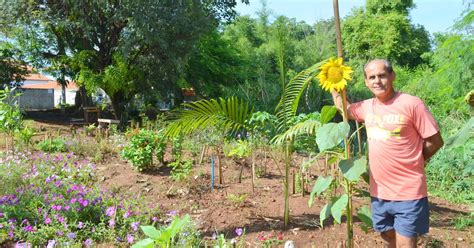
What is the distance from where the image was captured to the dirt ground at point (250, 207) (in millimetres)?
3451

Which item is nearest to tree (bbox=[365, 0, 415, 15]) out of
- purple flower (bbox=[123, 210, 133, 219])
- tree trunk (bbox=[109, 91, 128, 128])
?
tree trunk (bbox=[109, 91, 128, 128])

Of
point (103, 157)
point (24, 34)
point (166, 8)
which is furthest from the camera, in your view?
point (24, 34)

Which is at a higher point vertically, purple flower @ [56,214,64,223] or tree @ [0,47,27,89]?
tree @ [0,47,27,89]

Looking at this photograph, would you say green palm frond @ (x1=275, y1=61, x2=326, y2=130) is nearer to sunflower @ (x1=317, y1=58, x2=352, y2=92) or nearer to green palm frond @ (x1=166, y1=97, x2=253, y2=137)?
green palm frond @ (x1=166, y1=97, x2=253, y2=137)

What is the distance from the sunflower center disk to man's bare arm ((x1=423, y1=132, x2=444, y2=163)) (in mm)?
Answer: 544

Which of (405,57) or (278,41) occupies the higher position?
(405,57)

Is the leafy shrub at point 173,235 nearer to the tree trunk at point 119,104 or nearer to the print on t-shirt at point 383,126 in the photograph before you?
the print on t-shirt at point 383,126

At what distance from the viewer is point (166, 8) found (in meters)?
12.0

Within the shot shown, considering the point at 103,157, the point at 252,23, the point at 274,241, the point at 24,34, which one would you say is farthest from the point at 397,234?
the point at 252,23

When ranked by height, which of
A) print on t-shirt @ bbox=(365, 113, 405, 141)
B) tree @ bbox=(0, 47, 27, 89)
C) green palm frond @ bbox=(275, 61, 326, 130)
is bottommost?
print on t-shirt @ bbox=(365, 113, 405, 141)

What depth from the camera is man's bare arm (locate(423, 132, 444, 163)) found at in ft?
7.22

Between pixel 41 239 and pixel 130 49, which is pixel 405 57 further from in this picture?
pixel 41 239

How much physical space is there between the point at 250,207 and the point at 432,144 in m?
2.20

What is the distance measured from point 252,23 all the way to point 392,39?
9.11 metres
